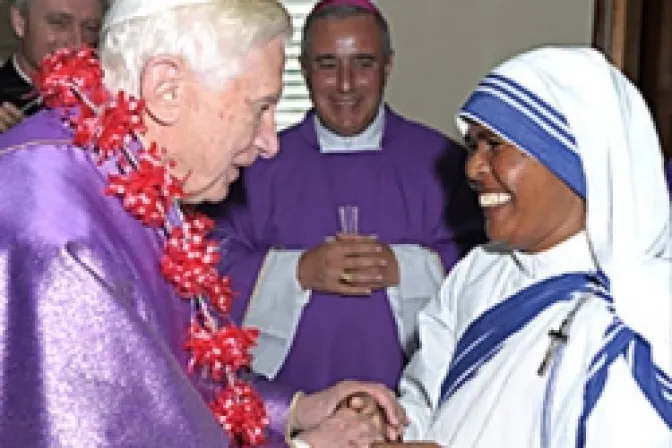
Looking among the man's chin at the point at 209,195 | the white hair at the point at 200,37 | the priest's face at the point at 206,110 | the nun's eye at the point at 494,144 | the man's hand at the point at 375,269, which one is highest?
the white hair at the point at 200,37

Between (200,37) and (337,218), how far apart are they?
1699 millimetres

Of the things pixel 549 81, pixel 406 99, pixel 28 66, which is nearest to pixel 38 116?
pixel 549 81

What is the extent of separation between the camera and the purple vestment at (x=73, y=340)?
141 centimetres

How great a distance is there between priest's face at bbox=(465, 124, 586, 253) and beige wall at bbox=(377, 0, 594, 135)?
2.40 m

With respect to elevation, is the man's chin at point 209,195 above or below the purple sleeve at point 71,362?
above

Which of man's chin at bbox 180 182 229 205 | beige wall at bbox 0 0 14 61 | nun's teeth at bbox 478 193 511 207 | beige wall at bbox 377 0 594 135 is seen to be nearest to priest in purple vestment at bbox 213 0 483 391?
nun's teeth at bbox 478 193 511 207

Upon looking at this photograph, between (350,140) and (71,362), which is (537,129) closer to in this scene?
(71,362)

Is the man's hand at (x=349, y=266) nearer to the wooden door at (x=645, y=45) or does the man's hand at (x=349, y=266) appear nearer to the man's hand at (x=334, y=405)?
the man's hand at (x=334, y=405)

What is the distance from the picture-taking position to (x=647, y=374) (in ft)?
6.13

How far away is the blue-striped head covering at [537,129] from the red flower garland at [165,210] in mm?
591

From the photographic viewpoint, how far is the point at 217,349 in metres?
1.77

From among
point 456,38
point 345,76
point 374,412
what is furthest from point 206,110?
point 456,38

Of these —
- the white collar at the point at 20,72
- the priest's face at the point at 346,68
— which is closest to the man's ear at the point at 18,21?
the white collar at the point at 20,72

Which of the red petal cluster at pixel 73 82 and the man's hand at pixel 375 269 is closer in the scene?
the red petal cluster at pixel 73 82
